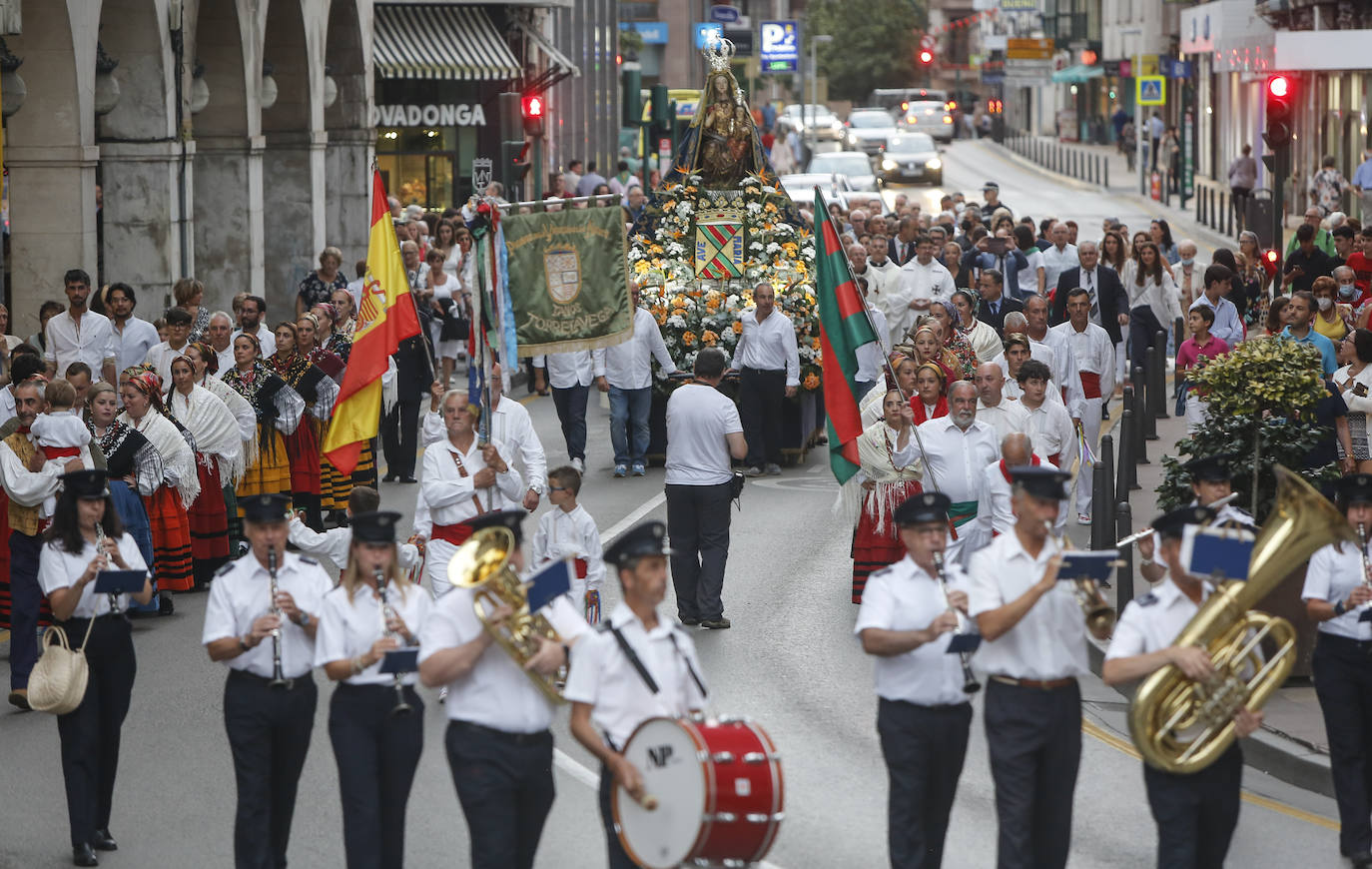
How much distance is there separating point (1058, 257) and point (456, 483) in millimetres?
13409

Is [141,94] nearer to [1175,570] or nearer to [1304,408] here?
[1304,408]

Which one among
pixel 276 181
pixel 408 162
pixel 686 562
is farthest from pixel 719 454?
pixel 408 162

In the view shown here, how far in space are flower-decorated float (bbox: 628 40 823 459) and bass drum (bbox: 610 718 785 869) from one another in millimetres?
12498

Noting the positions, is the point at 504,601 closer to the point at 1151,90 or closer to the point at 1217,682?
the point at 1217,682

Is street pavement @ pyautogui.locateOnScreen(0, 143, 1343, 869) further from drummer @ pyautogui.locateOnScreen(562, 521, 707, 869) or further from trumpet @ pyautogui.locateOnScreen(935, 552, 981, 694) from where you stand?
drummer @ pyautogui.locateOnScreen(562, 521, 707, 869)

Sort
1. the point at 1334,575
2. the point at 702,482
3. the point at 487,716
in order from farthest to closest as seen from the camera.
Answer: the point at 702,482 → the point at 1334,575 → the point at 487,716

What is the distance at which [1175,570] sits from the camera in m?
8.03

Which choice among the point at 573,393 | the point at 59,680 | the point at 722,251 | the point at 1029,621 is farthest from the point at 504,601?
the point at 722,251

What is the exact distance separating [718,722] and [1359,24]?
38879mm

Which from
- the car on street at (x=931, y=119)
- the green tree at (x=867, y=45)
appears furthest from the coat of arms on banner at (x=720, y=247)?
the green tree at (x=867, y=45)

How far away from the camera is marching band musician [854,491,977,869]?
27.3ft

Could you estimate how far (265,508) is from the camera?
8.75 meters

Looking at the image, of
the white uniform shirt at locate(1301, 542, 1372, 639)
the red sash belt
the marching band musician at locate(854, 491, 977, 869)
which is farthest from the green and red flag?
the marching band musician at locate(854, 491, 977, 869)

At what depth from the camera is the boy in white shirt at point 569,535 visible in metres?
11.8
